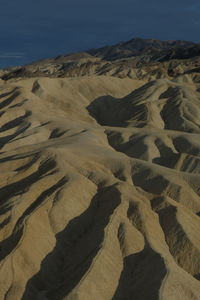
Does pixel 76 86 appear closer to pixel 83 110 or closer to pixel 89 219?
pixel 83 110

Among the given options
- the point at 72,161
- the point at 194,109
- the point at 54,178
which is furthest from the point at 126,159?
the point at 194,109

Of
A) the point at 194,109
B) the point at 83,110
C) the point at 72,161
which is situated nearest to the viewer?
the point at 72,161

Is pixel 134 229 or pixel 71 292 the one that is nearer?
pixel 71 292

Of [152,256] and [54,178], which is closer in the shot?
[152,256]

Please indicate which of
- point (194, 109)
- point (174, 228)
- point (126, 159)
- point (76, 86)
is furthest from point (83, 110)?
point (174, 228)

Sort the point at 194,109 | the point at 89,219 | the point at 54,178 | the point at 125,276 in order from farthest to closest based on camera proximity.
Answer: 1. the point at 194,109
2. the point at 54,178
3. the point at 89,219
4. the point at 125,276

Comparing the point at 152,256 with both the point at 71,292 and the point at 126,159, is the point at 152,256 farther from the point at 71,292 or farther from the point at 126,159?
the point at 126,159

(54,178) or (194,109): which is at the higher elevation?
(54,178)

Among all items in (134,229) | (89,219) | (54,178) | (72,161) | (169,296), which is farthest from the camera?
(72,161)

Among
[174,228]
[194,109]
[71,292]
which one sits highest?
[71,292]
